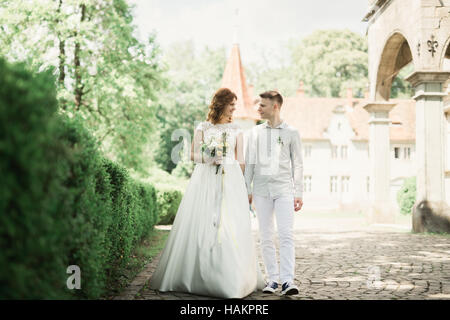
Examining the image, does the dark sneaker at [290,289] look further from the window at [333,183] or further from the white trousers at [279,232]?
the window at [333,183]

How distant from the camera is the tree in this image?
19797 mm

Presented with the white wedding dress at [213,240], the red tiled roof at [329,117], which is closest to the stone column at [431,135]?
the white wedding dress at [213,240]

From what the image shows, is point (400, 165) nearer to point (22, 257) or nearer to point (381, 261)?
point (381, 261)

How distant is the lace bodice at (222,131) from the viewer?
551 cm

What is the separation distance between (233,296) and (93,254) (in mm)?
1684

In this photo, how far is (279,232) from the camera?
538 cm

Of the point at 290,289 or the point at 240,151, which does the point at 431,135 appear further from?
the point at 290,289

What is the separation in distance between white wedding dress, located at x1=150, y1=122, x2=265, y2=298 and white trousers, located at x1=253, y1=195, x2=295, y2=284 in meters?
0.19

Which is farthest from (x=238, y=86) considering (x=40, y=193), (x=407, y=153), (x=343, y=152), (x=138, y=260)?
(x=40, y=193)

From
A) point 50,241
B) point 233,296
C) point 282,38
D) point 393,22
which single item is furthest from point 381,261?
point 282,38

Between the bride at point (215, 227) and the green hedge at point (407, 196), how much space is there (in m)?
19.3

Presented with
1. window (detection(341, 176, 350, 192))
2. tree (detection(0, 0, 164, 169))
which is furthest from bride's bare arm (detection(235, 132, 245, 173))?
window (detection(341, 176, 350, 192))

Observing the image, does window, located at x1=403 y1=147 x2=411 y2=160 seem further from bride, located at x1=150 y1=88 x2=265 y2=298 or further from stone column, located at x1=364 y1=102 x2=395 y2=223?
bride, located at x1=150 y1=88 x2=265 y2=298

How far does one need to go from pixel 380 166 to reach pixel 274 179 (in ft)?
39.8
